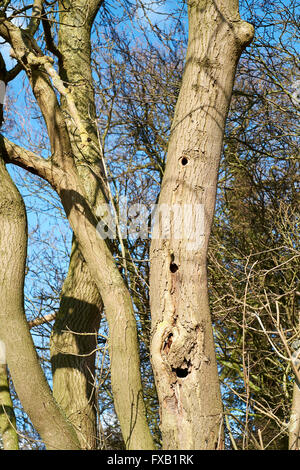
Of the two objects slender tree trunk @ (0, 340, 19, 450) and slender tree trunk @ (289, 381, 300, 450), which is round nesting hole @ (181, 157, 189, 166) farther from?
slender tree trunk @ (0, 340, 19, 450)

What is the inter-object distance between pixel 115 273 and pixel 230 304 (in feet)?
10.3

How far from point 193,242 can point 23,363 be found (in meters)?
1.30

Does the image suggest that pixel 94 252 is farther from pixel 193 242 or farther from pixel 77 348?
pixel 77 348

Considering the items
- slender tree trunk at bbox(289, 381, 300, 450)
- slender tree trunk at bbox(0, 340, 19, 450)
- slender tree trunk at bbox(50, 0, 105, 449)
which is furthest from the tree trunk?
slender tree trunk at bbox(289, 381, 300, 450)

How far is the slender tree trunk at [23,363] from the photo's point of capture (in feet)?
10.0

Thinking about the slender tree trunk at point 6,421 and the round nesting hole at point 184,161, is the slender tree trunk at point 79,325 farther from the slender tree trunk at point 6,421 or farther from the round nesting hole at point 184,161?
the round nesting hole at point 184,161

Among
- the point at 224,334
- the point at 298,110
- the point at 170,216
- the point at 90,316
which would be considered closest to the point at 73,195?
the point at 170,216

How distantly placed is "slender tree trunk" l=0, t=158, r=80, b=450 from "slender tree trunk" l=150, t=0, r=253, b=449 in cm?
85

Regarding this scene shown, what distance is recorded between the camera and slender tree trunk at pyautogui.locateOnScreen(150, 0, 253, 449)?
2518 millimetres

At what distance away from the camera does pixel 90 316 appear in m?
4.72

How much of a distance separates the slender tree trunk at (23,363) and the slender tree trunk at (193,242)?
85cm

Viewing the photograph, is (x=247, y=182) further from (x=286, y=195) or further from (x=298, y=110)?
(x=298, y=110)

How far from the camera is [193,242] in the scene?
8.86 feet

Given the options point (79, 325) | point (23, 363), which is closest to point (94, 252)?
point (23, 363)
